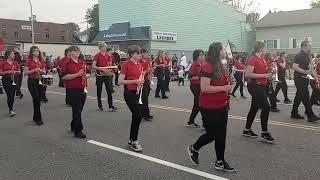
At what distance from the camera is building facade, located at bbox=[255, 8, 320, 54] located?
183ft

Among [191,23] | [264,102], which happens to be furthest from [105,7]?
[264,102]

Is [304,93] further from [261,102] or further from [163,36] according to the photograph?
[163,36]

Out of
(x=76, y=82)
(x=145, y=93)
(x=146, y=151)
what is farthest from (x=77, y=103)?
(x=145, y=93)

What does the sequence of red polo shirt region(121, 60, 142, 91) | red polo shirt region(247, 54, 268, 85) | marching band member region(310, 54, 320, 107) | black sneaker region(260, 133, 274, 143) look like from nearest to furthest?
1. red polo shirt region(121, 60, 142, 91)
2. black sneaker region(260, 133, 274, 143)
3. red polo shirt region(247, 54, 268, 85)
4. marching band member region(310, 54, 320, 107)

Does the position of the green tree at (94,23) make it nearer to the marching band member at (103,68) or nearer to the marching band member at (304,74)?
the marching band member at (103,68)

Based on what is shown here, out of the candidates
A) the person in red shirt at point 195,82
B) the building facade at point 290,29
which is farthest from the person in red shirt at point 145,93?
the building facade at point 290,29

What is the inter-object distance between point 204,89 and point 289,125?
181 inches

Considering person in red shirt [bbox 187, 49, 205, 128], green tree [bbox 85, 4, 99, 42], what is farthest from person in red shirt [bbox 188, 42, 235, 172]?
green tree [bbox 85, 4, 99, 42]

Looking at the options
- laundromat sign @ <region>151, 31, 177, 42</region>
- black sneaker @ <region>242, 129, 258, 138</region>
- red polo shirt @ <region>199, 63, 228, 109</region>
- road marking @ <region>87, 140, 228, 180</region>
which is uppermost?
laundromat sign @ <region>151, 31, 177, 42</region>

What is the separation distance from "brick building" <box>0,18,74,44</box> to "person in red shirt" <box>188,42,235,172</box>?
81.1 metres

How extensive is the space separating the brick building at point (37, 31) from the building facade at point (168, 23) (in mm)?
42102

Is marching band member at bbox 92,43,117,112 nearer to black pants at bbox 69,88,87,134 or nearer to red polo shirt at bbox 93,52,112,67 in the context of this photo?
red polo shirt at bbox 93,52,112,67

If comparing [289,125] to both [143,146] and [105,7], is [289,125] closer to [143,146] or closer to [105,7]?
[143,146]

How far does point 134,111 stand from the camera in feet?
26.5
